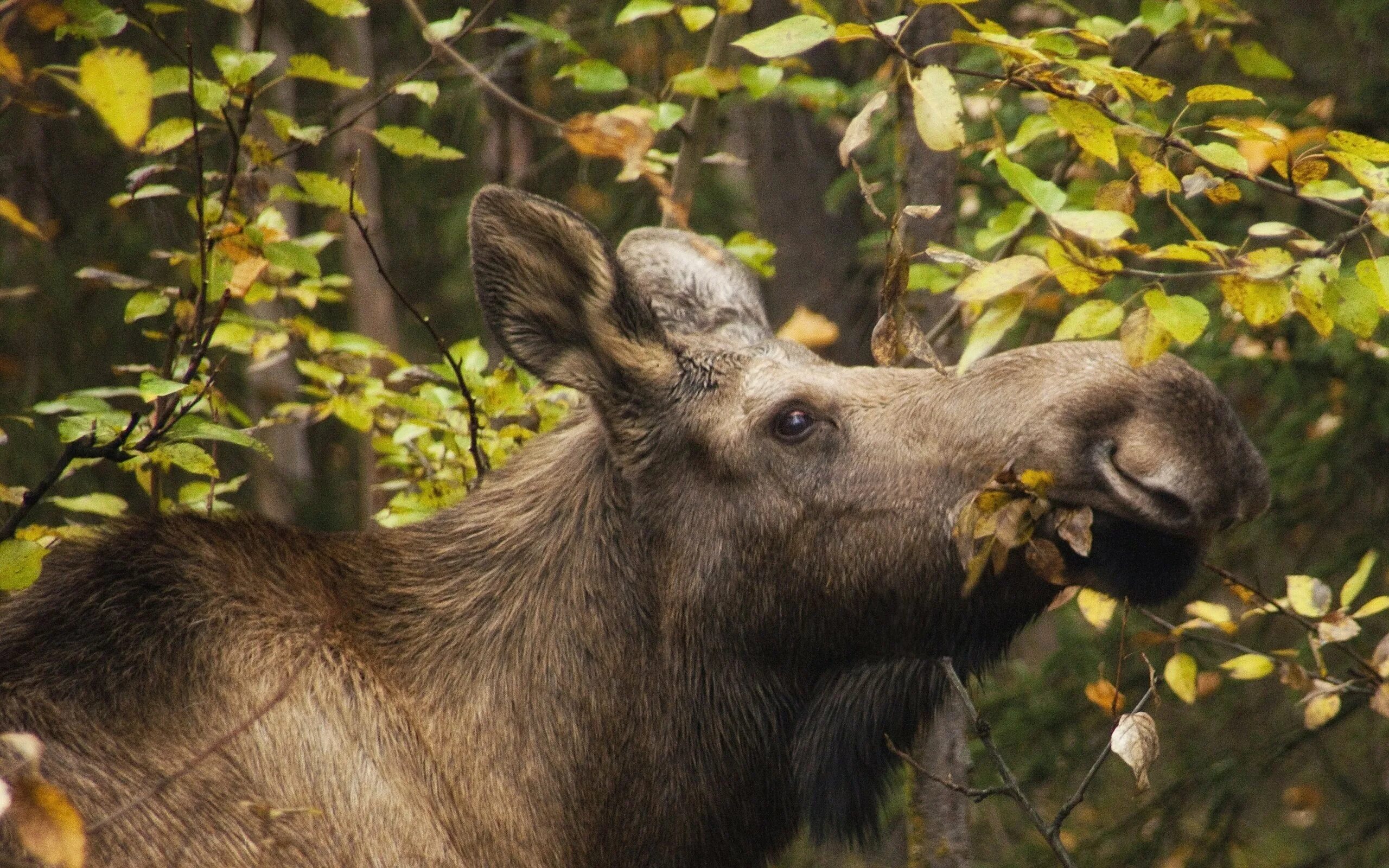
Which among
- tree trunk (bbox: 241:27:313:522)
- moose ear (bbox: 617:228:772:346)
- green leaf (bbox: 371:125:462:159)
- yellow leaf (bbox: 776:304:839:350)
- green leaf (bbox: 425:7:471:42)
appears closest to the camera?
green leaf (bbox: 371:125:462:159)

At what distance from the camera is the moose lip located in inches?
140

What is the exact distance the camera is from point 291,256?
4.32m

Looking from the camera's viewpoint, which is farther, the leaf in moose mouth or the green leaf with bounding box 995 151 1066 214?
the leaf in moose mouth

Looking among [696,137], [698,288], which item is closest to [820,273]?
[696,137]

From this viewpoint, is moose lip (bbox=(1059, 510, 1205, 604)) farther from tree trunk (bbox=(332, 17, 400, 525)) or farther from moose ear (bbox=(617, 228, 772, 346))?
tree trunk (bbox=(332, 17, 400, 525))

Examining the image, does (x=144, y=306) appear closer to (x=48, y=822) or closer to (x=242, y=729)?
(x=242, y=729)

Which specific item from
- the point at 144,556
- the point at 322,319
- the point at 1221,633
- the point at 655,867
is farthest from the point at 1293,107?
the point at 322,319

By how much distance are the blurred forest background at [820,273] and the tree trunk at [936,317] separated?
13 mm

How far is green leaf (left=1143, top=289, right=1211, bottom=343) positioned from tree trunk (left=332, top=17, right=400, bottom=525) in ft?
24.7

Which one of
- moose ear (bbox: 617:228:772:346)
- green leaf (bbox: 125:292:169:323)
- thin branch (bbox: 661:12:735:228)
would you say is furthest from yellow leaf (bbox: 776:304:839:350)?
green leaf (bbox: 125:292:169:323)

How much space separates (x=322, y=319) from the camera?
37.2 feet

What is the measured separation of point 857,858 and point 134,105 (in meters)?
5.71

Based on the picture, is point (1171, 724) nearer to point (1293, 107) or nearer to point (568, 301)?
point (1293, 107)

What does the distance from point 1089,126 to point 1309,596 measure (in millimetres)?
1589
